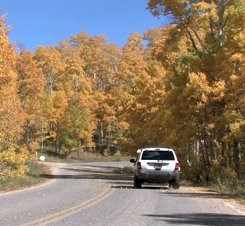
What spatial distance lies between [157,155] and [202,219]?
12.7m

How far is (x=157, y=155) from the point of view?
26359 mm

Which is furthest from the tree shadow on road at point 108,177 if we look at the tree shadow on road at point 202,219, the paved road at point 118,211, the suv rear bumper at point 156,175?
the tree shadow on road at point 202,219

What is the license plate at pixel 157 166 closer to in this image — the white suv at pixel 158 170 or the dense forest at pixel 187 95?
the white suv at pixel 158 170

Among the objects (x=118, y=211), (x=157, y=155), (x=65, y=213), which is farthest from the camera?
(x=157, y=155)

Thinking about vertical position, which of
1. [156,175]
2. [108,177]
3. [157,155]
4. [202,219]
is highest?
[157,155]

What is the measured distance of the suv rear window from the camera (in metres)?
26.3

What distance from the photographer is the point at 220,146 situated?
3522 centimetres

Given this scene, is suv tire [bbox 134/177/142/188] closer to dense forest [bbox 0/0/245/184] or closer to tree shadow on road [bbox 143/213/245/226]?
dense forest [bbox 0/0/245/184]

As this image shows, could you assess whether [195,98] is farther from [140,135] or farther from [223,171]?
[140,135]

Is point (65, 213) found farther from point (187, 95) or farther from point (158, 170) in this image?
point (187, 95)

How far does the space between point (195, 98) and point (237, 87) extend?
4279mm

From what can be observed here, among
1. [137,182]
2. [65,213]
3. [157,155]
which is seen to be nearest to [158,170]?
[157,155]

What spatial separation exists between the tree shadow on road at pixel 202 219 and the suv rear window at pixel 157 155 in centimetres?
1137

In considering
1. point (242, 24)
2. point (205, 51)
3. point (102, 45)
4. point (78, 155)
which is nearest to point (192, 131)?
point (205, 51)
